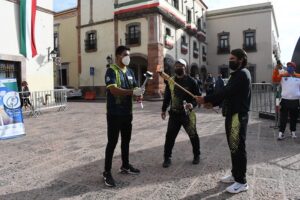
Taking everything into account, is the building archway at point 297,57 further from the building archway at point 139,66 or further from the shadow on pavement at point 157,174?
the building archway at point 139,66

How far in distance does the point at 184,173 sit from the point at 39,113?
8728mm

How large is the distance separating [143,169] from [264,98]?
654 centimetres

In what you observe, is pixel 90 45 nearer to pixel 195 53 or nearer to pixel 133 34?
pixel 133 34

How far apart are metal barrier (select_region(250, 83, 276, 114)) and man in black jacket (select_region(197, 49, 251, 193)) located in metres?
5.57

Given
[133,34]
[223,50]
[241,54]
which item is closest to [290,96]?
[241,54]

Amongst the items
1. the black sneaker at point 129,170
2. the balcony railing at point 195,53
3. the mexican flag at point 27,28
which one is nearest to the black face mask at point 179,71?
the black sneaker at point 129,170

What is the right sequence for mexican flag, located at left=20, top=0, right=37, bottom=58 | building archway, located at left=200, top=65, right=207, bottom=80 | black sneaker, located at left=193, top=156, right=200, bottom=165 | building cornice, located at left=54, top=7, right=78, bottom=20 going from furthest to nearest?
building archway, located at left=200, top=65, right=207, bottom=80 < building cornice, located at left=54, top=7, right=78, bottom=20 < mexican flag, located at left=20, top=0, right=37, bottom=58 < black sneaker, located at left=193, top=156, right=200, bottom=165

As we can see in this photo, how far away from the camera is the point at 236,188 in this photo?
3.27 meters

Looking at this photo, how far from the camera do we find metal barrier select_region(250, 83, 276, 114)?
8.75 metres

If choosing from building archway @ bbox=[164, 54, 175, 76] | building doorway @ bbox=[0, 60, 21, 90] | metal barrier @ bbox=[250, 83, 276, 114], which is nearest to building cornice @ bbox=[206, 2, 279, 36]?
building archway @ bbox=[164, 54, 175, 76]

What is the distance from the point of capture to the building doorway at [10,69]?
1162 centimetres

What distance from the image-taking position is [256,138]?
609 centimetres

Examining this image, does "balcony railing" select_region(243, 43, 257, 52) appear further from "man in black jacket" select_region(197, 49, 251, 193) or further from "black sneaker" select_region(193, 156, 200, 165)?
"man in black jacket" select_region(197, 49, 251, 193)

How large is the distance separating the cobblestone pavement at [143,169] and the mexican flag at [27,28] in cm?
712
